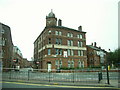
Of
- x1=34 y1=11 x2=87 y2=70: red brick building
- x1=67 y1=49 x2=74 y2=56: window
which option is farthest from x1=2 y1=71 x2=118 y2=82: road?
x1=67 y1=49 x2=74 y2=56: window

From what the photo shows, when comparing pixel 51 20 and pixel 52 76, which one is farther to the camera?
pixel 51 20

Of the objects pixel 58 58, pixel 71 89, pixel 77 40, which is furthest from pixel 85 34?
pixel 71 89

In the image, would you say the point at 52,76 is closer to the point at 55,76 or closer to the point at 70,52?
the point at 55,76

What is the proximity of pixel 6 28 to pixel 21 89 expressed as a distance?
31068 millimetres

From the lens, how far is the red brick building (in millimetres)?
32250

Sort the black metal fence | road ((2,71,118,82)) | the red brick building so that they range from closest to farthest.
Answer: the black metal fence
road ((2,71,118,82))
the red brick building

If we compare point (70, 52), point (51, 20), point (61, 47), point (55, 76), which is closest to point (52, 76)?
point (55, 76)

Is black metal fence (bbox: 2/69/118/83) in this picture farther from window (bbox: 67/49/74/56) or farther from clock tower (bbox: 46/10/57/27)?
clock tower (bbox: 46/10/57/27)

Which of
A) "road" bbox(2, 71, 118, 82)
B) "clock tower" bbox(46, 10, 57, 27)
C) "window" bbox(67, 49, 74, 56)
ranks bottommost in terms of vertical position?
"road" bbox(2, 71, 118, 82)

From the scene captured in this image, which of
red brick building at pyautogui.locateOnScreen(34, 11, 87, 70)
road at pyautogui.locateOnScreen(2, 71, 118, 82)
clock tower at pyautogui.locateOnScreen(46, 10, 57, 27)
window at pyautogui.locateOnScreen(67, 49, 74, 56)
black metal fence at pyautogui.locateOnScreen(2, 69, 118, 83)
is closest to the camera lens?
black metal fence at pyautogui.locateOnScreen(2, 69, 118, 83)

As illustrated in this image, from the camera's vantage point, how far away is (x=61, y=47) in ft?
111

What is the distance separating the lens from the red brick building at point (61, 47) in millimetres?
32250

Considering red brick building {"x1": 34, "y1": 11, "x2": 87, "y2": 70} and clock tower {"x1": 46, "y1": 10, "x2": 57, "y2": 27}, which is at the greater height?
clock tower {"x1": 46, "y1": 10, "x2": 57, "y2": 27}

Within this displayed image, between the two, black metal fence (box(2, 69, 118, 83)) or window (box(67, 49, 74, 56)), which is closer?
black metal fence (box(2, 69, 118, 83))
